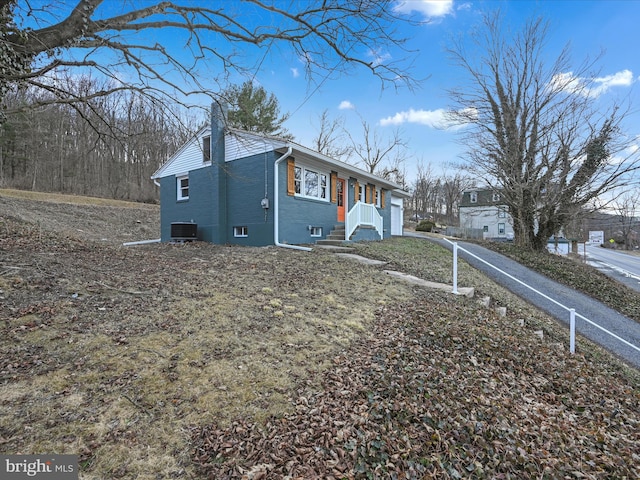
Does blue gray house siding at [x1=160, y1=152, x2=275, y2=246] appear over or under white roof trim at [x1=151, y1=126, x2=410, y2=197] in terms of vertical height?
under

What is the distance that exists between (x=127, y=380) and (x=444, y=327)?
3907mm

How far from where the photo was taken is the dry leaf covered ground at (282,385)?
208cm

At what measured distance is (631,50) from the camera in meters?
9.71

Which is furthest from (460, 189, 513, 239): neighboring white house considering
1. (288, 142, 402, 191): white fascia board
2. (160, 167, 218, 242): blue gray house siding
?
(160, 167, 218, 242): blue gray house siding

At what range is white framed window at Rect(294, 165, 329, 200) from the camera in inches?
436

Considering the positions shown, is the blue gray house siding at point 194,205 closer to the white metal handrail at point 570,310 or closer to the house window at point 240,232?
the house window at point 240,232

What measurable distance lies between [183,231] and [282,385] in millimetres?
10253

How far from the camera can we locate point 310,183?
11.6 meters

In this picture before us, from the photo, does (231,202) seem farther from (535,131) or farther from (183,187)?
(535,131)

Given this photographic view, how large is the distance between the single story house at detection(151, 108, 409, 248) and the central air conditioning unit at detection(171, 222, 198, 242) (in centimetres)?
3

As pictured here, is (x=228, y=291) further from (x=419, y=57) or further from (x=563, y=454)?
(x=419, y=57)

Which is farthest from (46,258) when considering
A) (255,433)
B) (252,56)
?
(255,433)

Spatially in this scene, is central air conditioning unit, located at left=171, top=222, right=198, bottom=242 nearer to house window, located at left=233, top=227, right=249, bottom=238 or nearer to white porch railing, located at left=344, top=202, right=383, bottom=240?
house window, located at left=233, top=227, right=249, bottom=238

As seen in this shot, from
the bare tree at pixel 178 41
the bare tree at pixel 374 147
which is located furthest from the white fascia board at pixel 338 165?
the bare tree at pixel 374 147
